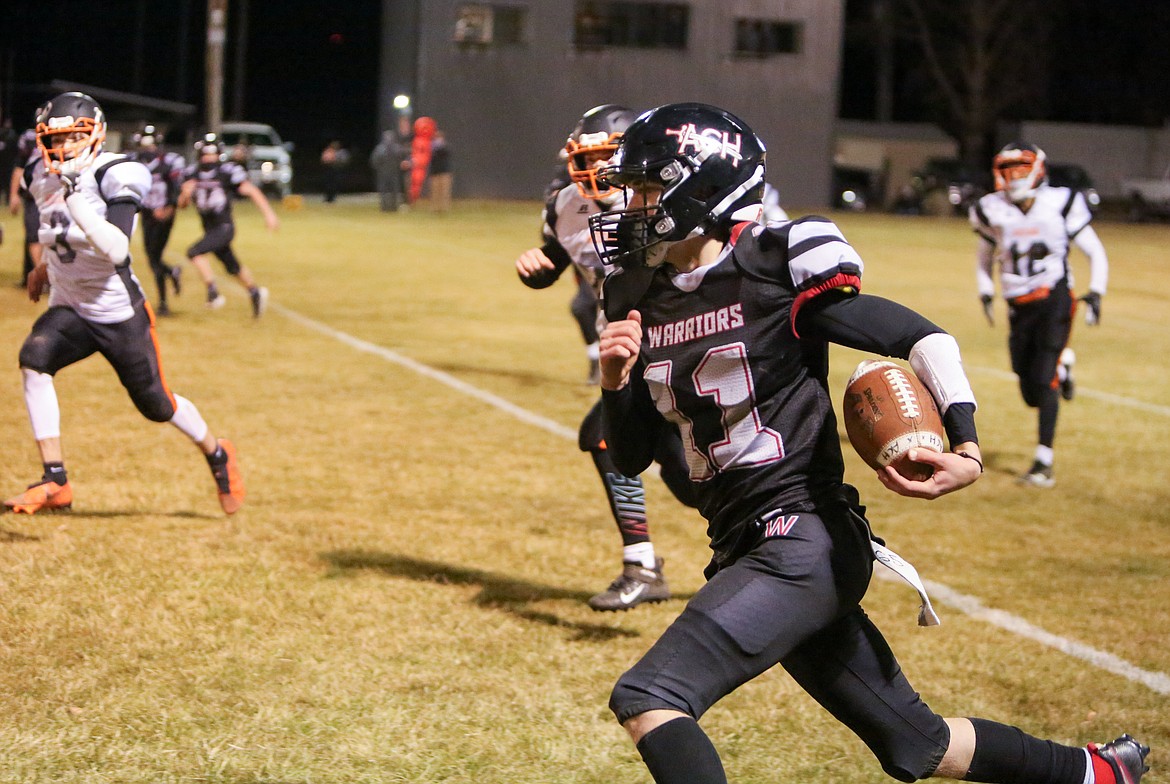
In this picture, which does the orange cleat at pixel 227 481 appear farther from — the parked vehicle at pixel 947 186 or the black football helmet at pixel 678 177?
the parked vehicle at pixel 947 186

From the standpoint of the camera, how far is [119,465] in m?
8.03

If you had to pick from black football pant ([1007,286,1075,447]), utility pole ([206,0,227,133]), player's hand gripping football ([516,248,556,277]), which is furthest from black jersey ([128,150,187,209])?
utility pole ([206,0,227,133])

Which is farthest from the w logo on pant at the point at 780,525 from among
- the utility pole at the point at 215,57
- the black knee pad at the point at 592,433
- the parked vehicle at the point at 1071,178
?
the parked vehicle at the point at 1071,178

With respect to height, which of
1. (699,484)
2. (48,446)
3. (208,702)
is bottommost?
(208,702)

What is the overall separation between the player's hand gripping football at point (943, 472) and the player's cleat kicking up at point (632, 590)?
2792 mm

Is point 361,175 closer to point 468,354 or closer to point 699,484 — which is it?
point 468,354

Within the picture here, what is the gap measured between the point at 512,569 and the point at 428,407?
13.6ft

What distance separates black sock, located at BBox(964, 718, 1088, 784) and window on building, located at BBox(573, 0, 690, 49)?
37149mm

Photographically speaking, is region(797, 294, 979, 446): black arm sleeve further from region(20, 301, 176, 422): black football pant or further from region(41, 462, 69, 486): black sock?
region(41, 462, 69, 486): black sock

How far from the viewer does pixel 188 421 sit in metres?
6.70

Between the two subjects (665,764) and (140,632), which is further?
(140,632)

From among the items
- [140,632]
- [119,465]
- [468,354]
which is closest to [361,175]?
[468,354]

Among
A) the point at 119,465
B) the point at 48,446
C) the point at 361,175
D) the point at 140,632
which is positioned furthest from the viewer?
the point at 361,175

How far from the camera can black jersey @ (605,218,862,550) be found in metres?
3.15
